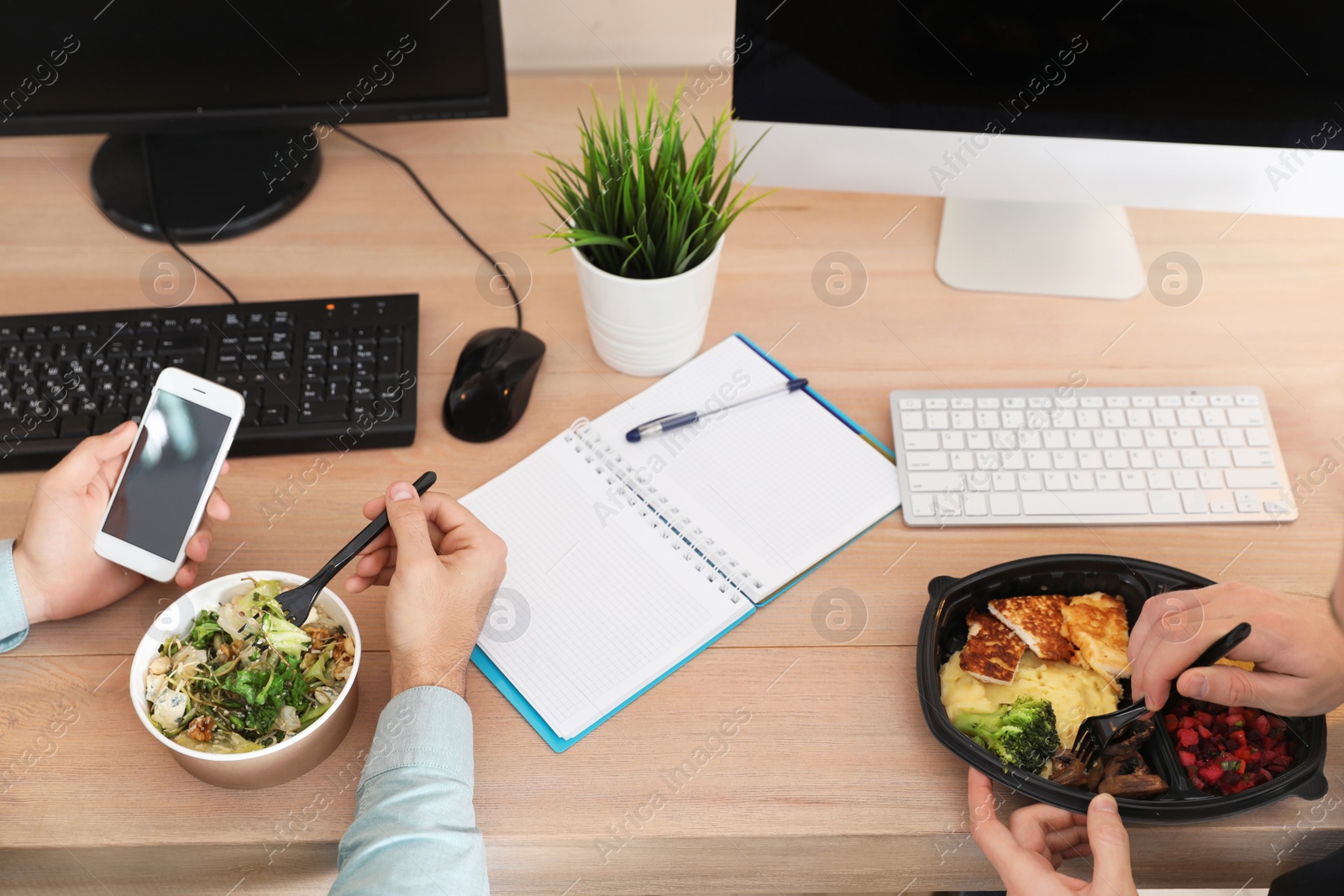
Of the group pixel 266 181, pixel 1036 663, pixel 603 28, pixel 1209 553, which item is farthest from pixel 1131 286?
pixel 266 181

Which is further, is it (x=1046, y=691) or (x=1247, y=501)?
(x=1247, y=501)

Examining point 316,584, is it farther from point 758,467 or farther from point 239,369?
point 758,467

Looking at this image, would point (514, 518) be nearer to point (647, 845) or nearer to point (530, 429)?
point (530, 429)

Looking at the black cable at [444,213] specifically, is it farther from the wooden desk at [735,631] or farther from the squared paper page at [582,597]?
the squared paper page at [582,597]

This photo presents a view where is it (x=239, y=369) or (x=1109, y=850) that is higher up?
(x=239, y=369)

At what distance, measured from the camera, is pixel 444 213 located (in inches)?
43.7

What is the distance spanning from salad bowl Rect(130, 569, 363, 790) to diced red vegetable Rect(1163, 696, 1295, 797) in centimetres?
63

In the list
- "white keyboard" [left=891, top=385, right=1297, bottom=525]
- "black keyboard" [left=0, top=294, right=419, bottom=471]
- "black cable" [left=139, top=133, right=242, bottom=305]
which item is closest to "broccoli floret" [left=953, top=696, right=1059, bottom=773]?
"white keyboard" [left=891, top=385, right=1297, bottom=525]

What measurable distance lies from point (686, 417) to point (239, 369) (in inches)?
16.9

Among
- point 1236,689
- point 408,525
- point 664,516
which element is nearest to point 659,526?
point 664,516

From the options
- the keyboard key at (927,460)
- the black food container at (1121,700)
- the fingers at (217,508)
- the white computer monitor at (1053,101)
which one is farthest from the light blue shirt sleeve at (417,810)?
the white computer monitor at (1053,101)

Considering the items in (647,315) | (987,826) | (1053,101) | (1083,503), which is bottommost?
(987,826)

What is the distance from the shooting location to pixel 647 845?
727 mm

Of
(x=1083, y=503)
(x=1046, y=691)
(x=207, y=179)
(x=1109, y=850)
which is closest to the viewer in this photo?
(x=1109, y=850)
